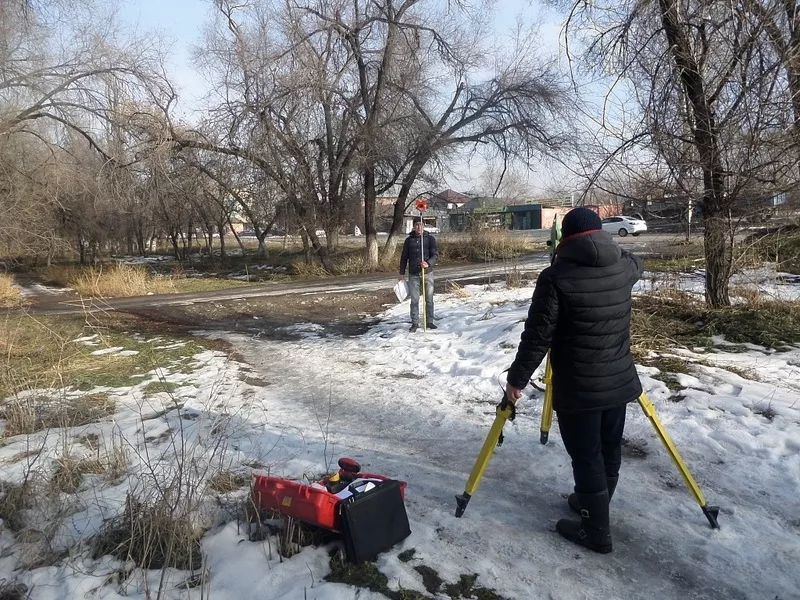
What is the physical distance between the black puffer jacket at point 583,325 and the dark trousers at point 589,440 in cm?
7

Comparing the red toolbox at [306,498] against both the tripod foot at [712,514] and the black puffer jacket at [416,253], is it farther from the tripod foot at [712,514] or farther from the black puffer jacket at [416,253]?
the black puffer jacket at [416,253]

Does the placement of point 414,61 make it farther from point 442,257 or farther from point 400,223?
point 442,257

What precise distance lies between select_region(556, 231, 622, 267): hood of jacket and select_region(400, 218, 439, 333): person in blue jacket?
20.6 feet

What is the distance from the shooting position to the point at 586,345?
3121mm

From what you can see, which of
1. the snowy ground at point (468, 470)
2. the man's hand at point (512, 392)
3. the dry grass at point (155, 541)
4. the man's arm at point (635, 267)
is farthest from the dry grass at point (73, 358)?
the man's arm at point (635, 267)

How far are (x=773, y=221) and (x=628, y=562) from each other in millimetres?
6312

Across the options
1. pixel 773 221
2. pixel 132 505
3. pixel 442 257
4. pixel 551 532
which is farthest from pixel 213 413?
pixel 442 257

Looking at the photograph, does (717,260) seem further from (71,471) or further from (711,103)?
(71,471)

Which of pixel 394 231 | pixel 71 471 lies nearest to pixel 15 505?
pixel 71 471

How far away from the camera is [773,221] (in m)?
7.63

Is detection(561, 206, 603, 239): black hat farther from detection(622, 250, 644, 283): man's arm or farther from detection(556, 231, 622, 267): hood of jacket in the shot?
detection(622, 250, 644, 283): man's arm

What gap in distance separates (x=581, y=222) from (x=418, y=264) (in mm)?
6400

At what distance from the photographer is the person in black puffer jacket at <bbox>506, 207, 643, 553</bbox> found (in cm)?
306

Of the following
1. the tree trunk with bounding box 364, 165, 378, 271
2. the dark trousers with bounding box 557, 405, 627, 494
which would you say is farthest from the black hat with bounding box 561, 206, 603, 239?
the tree trunk with bounding box 364, 165, 378, 271
